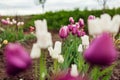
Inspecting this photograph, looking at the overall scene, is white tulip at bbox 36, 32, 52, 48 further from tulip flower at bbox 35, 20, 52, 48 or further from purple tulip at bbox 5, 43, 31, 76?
purple tulip at bbox 5, 43, 31, 76

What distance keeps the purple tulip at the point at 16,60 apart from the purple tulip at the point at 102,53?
120 millimetres

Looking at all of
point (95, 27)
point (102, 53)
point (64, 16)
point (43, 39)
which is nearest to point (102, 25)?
point (95, 27)

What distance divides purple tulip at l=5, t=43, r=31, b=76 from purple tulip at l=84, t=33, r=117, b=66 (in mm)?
120

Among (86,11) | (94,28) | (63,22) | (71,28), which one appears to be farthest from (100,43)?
(86,11)

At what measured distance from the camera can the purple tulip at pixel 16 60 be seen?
0.78 m

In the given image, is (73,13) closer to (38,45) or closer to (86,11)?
(86,11)

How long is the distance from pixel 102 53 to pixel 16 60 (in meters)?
0.17

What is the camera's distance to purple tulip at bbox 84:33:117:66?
2.58ft

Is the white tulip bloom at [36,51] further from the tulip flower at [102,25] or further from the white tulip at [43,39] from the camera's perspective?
the tulip flower at [102,25]

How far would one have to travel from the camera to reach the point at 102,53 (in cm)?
79

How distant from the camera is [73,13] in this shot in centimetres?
1501

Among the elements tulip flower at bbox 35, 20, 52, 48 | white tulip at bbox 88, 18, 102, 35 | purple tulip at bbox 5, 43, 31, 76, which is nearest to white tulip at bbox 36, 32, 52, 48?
tulip flower at bbox 35, 20, 52, 48

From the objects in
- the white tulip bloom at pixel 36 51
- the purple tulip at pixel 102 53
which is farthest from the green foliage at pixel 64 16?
the purple tulip at pixel 102 53

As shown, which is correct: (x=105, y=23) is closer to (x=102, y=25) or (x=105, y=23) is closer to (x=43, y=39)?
(x=102, y=25)
